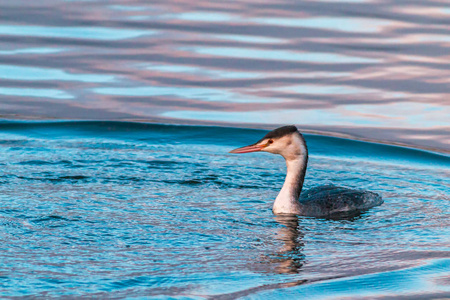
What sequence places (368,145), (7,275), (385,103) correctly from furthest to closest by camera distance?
1. (385,103)
2. (368,145)
3. (7,275)

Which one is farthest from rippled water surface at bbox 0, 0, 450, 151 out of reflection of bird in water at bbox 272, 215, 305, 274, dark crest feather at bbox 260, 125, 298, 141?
reflection of bird in water at bbox 272, 215, 305, 274

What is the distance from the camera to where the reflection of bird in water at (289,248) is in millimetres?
Answer: 7777

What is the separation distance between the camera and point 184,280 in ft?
23.6

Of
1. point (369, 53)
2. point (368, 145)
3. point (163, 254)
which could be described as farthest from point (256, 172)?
point (369, 53)

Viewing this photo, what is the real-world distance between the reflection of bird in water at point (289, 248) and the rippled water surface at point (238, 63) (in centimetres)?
456

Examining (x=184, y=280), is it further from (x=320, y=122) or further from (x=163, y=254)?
(x=320, y=122)

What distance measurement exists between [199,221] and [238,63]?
8.40 m

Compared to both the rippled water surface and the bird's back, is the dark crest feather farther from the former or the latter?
the rippled water surface

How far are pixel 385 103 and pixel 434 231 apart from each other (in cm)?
641

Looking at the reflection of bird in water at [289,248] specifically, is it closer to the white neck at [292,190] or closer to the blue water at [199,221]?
the blue water at [199,221]

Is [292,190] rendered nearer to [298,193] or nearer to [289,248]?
[298,193]

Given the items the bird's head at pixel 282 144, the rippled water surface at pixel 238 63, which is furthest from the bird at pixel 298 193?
the rippled water surface at pixel 238 63

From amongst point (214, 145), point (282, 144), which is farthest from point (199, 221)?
point (214, 145)

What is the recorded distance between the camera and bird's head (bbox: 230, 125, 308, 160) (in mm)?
9859
